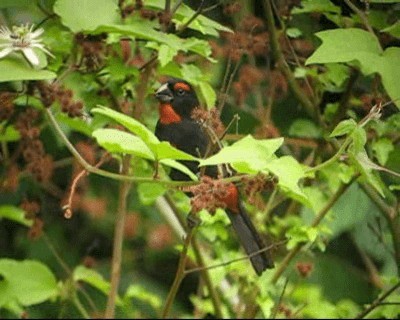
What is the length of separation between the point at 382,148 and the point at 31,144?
0.68 meters

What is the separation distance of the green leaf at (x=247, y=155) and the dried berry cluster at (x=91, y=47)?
1.75ft

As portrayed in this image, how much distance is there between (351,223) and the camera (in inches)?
116


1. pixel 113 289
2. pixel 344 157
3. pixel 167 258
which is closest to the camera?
pixel 344 157

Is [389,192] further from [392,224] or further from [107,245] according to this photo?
[107,245]

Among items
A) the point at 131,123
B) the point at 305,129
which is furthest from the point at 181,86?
the point at 131,123

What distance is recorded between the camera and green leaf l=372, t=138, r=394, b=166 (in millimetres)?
1874

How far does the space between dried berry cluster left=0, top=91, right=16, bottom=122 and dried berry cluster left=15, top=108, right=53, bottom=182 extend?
0.07 m

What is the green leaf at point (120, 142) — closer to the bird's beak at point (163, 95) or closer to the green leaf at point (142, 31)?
the green leaf at point (142, 31)

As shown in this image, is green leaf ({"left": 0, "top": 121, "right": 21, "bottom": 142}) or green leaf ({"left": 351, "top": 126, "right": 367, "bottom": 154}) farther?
green leaf ({"left": 0, "top": 121, "right": 21, "bottom": 142})

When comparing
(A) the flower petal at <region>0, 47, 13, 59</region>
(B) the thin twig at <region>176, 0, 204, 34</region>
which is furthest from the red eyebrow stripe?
(A) the flower petal at <region>0, 47, 13, 59</region>

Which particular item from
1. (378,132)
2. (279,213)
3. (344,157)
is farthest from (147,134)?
(279,213)

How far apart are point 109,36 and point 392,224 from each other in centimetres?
66

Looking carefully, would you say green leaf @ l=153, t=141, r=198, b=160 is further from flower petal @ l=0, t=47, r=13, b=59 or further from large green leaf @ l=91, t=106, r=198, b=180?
flower petal @ l=0, t=47, r=13, b=59

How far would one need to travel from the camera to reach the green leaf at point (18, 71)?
4.79 ft
